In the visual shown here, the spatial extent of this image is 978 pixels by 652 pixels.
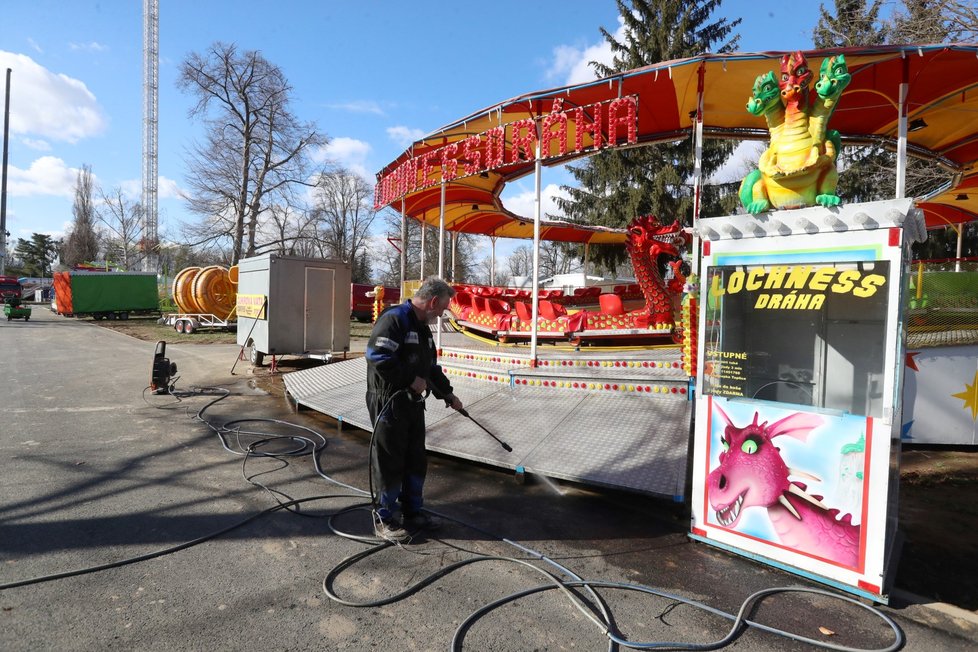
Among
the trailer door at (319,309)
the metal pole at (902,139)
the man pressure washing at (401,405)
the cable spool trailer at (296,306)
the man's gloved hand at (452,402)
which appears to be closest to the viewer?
the man pressure washing at (401,405)

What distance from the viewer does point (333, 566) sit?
334 centimetres

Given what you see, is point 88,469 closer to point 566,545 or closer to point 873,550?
point 566,545

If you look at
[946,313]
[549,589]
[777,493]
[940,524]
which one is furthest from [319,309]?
[946,313]

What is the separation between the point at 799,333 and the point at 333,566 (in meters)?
4.02

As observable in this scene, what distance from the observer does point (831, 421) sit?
314cm

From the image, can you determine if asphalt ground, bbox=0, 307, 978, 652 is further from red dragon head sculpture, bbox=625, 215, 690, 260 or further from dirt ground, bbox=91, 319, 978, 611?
red dragon head sculpture, bbox=625, 215, 690, 260

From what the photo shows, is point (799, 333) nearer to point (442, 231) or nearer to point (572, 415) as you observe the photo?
point (572, 415)

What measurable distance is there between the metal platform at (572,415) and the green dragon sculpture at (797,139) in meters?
2.08

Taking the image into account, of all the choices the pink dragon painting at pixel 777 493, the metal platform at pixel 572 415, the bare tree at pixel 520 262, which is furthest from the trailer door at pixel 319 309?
the bare tree at pixel 520 262

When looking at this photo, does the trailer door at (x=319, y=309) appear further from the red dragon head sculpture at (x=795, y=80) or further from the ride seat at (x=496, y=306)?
the red dragon head sculpture at (x=795, y=80)

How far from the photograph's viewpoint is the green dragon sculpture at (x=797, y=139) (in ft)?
13.4

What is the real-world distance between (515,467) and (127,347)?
16807 millimetres

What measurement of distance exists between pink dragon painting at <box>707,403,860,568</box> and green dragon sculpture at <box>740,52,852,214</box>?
5.93 feet

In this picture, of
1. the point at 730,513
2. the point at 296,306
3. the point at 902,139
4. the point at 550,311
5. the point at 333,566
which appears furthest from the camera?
the point at 296,306
